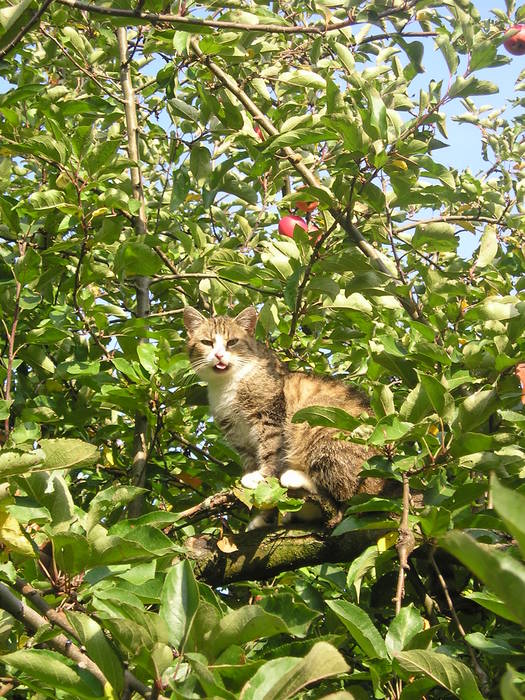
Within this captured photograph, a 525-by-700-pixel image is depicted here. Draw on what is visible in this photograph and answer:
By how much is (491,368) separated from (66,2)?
170 cm

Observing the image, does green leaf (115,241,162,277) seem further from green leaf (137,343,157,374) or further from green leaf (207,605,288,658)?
green leaf (207,605,288,658)

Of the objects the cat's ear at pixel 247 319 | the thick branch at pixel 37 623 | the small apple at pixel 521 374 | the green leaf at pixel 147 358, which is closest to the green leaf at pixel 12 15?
the green leaf at pixel 147 358

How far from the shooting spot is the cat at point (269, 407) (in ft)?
10.3

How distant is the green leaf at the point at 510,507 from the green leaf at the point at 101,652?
0.84 m

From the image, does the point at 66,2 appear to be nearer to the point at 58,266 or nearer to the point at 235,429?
the point at 58,266

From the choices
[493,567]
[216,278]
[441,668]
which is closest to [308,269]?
[216,278]

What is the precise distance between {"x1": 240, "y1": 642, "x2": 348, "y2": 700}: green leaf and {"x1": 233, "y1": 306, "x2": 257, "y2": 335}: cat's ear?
2975mm

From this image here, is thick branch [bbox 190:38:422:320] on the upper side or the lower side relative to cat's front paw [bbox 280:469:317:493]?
upper

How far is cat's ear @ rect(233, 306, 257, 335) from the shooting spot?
4.18m

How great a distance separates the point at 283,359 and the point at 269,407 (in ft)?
0.88

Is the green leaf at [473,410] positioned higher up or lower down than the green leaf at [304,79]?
lower down

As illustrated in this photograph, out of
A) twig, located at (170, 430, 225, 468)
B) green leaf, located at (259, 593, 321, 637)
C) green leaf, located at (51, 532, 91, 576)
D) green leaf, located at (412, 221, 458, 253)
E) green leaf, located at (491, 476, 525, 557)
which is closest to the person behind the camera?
green leaf, located at (491, 476, 525, 557)

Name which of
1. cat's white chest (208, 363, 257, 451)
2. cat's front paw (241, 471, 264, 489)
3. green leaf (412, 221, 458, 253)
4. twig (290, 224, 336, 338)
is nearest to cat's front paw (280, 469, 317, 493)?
cat's front paw (241, 471, 264, 489)

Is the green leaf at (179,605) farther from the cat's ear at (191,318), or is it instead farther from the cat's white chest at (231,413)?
the cat's ear at (191,318)
